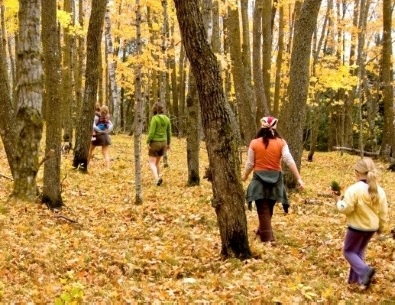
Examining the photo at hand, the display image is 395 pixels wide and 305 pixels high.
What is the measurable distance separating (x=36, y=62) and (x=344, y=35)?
2577 cm

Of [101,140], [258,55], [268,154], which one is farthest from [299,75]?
[101,140]

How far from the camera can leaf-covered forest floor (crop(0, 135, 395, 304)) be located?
19.2 ft

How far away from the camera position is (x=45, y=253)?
6.93 meters

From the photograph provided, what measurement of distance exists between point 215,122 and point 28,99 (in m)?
3.89

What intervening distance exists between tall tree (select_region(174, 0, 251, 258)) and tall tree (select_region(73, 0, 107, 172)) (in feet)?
26.0

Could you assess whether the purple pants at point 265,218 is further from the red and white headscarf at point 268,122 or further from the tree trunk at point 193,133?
the tree trunk at point 193,133

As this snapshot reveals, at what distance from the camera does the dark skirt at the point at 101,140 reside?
16.2 m

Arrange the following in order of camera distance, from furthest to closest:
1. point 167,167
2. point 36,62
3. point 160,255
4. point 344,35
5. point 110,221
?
point 344,35, point 167,167, point 110,221, point 36,62, point 160,255

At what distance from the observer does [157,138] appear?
47.8 feet

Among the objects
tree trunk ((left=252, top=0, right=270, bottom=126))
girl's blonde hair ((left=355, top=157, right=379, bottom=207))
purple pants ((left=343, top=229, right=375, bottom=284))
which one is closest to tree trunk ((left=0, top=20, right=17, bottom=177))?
purple pants ((left=343, top=229, right=375, bottom=284))

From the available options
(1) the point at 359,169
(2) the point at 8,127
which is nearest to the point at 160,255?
(1) the point at 359,169

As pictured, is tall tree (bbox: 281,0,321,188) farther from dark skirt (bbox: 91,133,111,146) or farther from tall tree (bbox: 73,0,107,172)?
dark skirt (bbox: 91,133,111,146)

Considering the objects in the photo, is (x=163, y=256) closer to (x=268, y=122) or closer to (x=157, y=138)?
(x=268, y=122)

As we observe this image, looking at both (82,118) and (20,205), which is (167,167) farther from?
(20,205)
